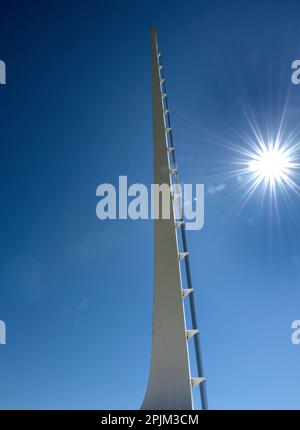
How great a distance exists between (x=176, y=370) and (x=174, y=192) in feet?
18.7

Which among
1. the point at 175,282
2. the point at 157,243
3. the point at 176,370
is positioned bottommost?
the point at 176,370

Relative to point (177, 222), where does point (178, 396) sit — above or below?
below

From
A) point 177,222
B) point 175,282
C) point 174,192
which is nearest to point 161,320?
point 175,282

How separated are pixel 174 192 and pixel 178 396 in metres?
6.31

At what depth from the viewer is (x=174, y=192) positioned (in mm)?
12883

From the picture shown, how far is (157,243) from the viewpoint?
12.0 m

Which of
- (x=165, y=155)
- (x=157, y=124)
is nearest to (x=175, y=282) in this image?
(x=165, y=155)

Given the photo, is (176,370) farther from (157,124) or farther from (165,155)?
(157,124)

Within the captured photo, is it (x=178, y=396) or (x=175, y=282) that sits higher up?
(x=175, y=282)
